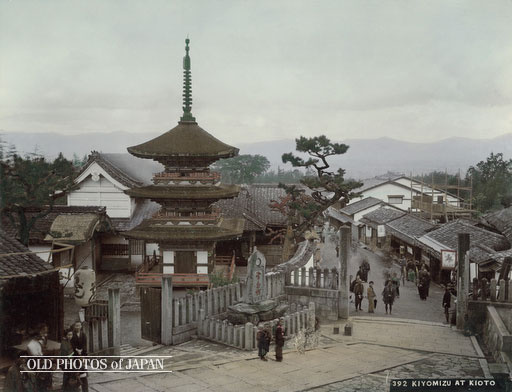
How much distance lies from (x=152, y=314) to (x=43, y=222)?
10971 mm

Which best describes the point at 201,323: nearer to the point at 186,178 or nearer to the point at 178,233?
the point at 178,233

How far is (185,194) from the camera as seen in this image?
20.0 metres

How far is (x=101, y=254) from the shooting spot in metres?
24.2

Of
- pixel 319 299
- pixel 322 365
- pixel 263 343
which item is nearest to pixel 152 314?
pixel 263 343

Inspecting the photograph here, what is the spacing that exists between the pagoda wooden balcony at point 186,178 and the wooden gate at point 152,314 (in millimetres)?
8049

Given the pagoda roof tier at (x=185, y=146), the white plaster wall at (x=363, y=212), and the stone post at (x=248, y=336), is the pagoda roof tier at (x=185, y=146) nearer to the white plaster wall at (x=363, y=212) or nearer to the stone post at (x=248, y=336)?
the stone post at (x=248, y=336)

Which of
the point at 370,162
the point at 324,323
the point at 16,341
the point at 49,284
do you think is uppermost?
the point at 370,162

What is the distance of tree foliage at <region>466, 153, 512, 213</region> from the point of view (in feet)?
68.4

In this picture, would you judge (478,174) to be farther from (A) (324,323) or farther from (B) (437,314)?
(A) (324,323)

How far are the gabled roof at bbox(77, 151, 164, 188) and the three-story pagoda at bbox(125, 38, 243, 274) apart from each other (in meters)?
3.91

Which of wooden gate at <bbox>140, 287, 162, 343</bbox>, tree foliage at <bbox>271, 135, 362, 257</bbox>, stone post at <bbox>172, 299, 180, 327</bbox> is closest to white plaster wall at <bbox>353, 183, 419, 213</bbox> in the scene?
tree foliage at <bbox>271, 135, 362, 257</bbox>

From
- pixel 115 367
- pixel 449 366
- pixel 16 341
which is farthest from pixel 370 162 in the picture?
pixel 16 341

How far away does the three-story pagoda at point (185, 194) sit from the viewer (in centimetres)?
2000

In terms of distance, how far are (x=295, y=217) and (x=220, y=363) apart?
13.3m
